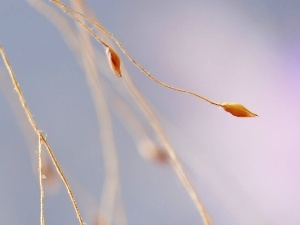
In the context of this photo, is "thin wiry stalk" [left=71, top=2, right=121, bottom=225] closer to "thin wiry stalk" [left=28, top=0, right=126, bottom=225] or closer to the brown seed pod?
"thin wiry stalk" [left=28, top=0, right=126, bottom=225]

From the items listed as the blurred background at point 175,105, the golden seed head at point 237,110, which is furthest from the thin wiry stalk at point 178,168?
the blurred background at point 175,105

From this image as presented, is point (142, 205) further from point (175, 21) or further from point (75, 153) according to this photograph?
point (175, 21)

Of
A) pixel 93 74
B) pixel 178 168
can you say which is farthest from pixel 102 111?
pixel 178 168

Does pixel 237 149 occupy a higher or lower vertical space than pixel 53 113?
lower

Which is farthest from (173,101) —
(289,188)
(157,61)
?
(289,188)

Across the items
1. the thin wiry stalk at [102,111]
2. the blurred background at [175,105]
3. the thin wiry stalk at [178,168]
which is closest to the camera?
the thin wiry stalk at [178,168]

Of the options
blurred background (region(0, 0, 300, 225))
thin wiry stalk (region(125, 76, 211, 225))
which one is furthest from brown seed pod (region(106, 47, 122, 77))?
blurred background (region(0, 0, 300, 225))

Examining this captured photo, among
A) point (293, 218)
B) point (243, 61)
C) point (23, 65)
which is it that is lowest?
point (293, 218)

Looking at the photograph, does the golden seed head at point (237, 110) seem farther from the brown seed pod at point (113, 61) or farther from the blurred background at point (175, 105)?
the blurred background at point (175, 105)
